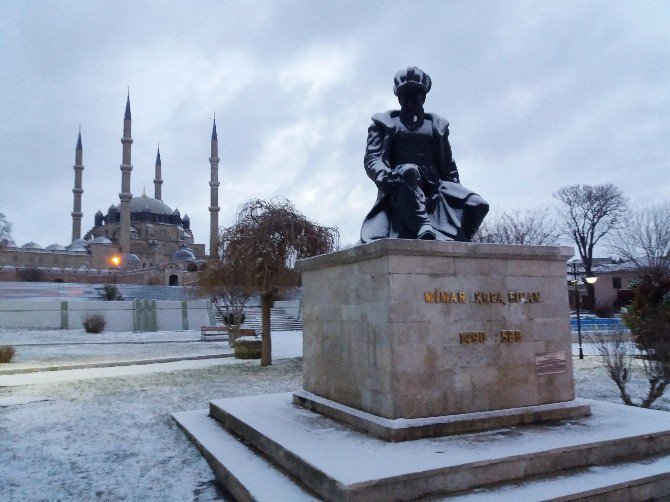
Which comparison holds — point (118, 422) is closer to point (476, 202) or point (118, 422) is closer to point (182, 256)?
point (476, 202)

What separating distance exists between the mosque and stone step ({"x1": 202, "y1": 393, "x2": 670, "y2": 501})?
164 feet

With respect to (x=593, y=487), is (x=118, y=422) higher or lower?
lower

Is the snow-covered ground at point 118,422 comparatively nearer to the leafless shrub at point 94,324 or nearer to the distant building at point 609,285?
the leafless shrub at point 94,324

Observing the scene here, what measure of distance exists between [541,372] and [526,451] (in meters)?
1.38

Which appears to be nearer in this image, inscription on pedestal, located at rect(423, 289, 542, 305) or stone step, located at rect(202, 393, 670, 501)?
stone step, located at rect(202, 393, 670, 501)

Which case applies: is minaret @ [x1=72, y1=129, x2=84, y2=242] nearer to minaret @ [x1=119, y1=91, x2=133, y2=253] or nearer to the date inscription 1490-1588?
minaret @ [x1=119, y1=91, x2=133, y2=253]

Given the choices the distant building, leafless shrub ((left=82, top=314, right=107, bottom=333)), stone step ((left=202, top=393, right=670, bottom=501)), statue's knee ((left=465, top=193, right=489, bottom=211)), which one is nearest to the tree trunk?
stone step ((left=202, top=393, right=670, bottom=501))

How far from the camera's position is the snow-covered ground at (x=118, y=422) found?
15.1ft

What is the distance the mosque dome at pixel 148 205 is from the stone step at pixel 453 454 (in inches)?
3185

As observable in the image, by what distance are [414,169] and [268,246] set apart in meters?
8.79

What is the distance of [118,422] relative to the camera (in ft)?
23.2

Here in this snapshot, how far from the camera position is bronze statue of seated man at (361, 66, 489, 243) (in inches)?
223

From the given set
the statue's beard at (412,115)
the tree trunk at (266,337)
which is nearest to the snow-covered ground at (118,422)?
the tree trunk at (266,337)

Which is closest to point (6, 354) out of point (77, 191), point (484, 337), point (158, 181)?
point (484, 337)
